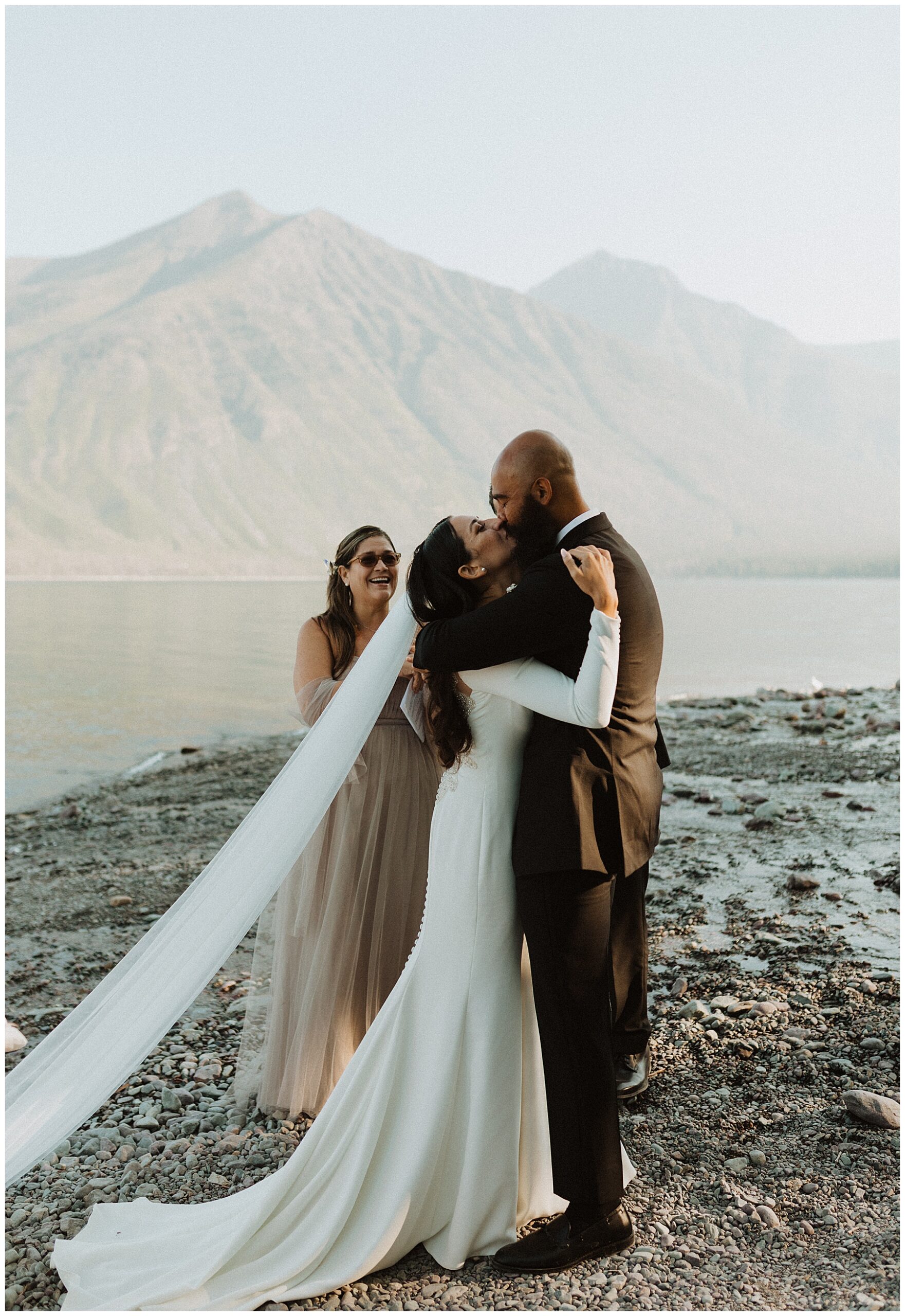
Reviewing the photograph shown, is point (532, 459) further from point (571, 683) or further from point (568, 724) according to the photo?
point (568, 724)

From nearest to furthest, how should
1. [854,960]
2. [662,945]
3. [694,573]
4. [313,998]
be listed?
[313,998] < [854,960] < [662,945] < [694,573]

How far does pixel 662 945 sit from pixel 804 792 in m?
4.90

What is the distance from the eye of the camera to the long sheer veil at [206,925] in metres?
3.55

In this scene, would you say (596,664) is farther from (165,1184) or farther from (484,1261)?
(165,1184)

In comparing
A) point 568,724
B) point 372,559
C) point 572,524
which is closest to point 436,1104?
point 568,724

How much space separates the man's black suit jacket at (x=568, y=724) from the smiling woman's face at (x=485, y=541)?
0.12 metres

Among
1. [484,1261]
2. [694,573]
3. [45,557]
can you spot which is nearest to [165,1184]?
[484,1261]

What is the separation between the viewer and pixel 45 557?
405 feet

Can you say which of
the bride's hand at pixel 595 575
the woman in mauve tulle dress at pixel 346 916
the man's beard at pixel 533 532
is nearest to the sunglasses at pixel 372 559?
the woman in mauve tulle dress at pixel 346 916

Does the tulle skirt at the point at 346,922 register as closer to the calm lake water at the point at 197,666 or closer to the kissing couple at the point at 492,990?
the kissing couple at the point at 492,990

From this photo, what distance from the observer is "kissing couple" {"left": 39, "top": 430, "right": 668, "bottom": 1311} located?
3176 mm

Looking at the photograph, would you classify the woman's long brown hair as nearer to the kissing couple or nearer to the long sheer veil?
the long sheer veil

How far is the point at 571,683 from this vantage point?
121 inches

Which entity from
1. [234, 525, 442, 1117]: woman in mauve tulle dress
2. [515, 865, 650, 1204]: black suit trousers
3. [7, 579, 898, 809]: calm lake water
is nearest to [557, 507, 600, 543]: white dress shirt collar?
[515, 865, 650, 1204]: black suit trousers
